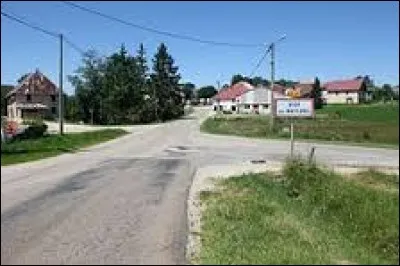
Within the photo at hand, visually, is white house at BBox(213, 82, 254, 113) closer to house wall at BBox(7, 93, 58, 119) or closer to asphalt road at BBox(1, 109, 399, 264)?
house wall at BBox(7, 93, 58, 119)

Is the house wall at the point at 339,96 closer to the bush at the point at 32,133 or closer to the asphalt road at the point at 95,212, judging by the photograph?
the bush at the point at 32,133

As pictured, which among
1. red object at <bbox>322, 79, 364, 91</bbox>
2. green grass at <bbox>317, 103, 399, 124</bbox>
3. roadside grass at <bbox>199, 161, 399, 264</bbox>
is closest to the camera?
green grass at <bbox>317, 103, 399, 124</bbox>

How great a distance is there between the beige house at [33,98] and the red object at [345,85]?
196ft

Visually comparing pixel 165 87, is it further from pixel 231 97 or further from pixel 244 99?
pixel 231 97

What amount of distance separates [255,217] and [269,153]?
868 inches

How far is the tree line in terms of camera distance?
3339 inches

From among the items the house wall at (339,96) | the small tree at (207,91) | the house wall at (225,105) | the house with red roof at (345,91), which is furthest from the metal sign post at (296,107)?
the small tree at (207,91)

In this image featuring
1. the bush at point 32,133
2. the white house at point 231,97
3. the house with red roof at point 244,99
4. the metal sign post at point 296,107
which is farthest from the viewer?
the white house at point 231,97

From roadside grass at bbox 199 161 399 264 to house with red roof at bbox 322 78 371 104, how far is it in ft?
415

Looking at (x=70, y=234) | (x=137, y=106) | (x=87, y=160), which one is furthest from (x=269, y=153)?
(x=137, y=106)

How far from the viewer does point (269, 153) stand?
35.2 m

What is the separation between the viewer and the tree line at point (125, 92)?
278 feet

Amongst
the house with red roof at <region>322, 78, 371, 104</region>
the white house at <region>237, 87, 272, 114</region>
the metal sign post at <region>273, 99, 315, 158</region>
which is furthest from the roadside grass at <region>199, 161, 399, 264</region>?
the house with red roof at <region>322, 78, 371, 104</region>

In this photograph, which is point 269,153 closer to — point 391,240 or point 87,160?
point 87,160
